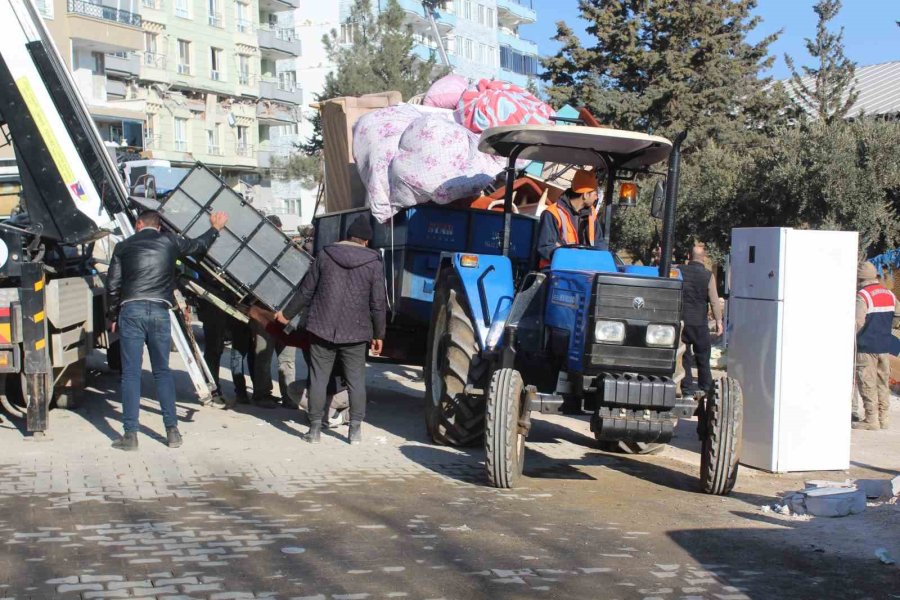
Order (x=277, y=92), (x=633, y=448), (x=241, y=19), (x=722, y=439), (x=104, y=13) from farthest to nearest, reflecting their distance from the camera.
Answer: (x=277, y=92)
(x=241, y=19)
(x=104, y=13)
(x=633, y=448)
(x=722, y=439)

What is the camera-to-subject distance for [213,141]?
5347cm

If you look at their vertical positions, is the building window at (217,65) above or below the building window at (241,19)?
below

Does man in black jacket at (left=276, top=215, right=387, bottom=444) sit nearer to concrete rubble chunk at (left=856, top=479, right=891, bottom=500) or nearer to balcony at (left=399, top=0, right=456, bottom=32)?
concrete rubble chunk at (left=856, top=479, right=891, bottom=500)

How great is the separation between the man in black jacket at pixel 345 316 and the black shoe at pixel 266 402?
6.19 feet

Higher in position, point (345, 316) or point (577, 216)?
point (577, 216)

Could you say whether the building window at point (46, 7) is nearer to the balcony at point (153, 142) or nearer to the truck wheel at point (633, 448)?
the balcony at point (153, 142)

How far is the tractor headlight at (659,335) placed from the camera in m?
7.45

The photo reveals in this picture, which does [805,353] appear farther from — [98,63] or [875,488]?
[98,63]

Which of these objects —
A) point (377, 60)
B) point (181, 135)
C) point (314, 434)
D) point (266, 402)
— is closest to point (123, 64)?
point (181, 135)

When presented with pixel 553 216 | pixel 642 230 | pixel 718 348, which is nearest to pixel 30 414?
pixel 553 216

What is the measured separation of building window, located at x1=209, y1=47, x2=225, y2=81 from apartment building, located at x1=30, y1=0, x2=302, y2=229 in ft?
0.16

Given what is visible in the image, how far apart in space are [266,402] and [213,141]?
44200 mm

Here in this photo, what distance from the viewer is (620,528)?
21.4ft

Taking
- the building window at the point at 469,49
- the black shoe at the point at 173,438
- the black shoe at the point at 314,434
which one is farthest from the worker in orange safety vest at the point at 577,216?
the building window at the point at 469,49
